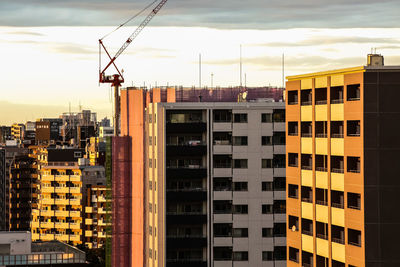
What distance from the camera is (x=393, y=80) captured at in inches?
3157

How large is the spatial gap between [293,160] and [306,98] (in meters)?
5.75

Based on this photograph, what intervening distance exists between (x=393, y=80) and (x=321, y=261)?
660 inches

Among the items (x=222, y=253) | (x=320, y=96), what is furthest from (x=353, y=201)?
(x=222, y=253)

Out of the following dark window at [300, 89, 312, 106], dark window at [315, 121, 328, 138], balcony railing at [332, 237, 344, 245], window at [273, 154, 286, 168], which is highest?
dark window at [300, 89, 312, 106]

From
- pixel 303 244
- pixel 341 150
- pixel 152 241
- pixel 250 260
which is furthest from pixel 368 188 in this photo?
pixel 152 241

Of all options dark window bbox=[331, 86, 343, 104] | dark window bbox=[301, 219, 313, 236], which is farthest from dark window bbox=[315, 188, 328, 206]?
dark window bbox=[331, 86, 343, 104]

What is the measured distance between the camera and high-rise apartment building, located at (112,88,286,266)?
144000mm

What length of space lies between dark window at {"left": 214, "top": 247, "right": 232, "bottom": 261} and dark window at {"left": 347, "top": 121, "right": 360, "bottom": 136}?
6295 cm

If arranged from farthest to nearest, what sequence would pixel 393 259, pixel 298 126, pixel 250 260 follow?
pixel 250 260, pixel 298 126, pixel 393 259

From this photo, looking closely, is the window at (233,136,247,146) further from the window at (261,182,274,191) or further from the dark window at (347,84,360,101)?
the dark window at (347,84,360,101)

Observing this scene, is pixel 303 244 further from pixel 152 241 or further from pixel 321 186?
pixel 152 241

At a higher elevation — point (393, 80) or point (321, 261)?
point (393, 80)

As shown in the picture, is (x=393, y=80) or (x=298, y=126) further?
(x=298, y=126)

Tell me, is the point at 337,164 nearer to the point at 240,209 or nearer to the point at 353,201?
the point at 353,201
